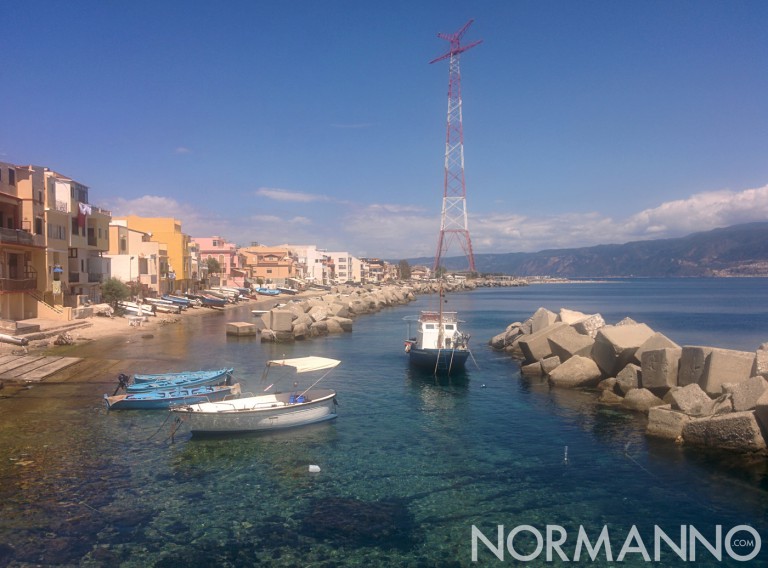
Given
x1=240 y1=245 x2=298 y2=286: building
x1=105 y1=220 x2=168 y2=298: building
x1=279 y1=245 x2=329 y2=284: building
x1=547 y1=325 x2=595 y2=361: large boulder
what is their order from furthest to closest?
x1=279 y1=245 x2=329 y2=284: building → x1=240 y1=245 x2=298 y2=286: building → x1=105 y1=220 x2=168 y2=298: building → x1=547 y1=325 x2=595 y2=361: large boulder

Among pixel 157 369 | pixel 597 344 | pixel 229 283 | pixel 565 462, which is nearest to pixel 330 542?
pixel 565 462

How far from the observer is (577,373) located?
2486 cm

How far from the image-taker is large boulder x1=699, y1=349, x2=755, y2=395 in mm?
18406

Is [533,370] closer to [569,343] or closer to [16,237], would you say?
[569,343]

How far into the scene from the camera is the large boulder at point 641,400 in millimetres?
20578

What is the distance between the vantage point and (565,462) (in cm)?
1580

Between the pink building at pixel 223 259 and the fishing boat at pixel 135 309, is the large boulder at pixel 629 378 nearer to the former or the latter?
the fishing boat at pixel 135 309

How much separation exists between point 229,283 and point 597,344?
81835 mm

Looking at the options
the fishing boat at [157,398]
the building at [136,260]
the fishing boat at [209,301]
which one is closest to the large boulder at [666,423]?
the fishing boat at [157,398]

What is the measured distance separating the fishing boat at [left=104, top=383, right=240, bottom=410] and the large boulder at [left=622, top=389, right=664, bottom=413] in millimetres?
15196

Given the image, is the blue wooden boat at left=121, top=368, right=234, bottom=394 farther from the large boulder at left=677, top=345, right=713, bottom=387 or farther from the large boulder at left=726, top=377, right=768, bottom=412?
A: the large boulder at left=726, top=377, right=768, bottom=412

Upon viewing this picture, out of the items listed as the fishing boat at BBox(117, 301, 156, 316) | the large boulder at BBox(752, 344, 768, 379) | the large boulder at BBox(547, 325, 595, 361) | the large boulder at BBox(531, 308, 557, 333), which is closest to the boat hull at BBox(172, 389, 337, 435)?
the large boulder at BBox(547, 325, 595, 361)

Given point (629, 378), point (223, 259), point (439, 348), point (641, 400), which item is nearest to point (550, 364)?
point (629, 378)

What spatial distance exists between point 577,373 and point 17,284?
113ft
